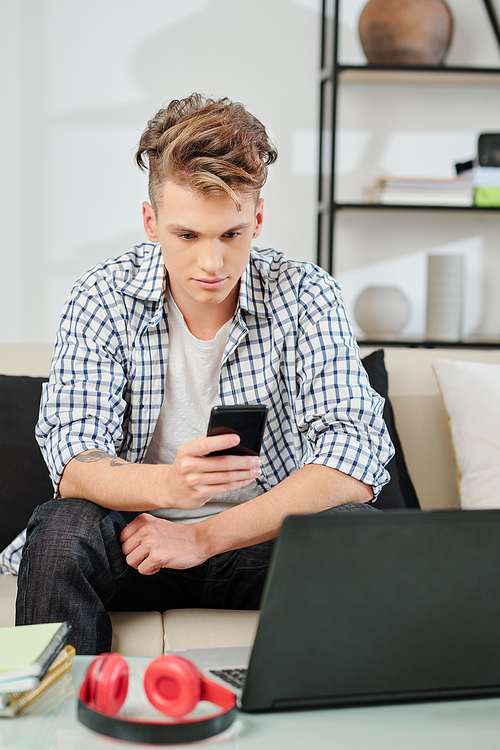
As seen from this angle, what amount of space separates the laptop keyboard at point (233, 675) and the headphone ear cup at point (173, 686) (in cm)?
8

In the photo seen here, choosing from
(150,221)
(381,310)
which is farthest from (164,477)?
(381,310)

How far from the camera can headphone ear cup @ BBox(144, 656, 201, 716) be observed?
1.96 ft

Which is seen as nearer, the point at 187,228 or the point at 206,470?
the point at 206,470

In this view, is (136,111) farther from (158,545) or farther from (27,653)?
(27,653)

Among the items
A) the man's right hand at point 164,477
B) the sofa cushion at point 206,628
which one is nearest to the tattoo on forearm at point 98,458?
the man's right hand at point 164,477

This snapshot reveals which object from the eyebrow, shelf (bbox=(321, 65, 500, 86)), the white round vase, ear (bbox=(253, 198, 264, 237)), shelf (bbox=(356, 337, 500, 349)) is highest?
shelf (bbox=(321, 65, 500, 86))

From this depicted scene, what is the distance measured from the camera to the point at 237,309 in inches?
51.9

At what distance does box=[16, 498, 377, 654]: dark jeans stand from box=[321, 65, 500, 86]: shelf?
1.60 metres

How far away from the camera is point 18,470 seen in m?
1.38

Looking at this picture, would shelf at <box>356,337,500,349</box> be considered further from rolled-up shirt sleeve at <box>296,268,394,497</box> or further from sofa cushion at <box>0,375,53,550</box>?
sofa cushion at <box>0,375,53,550</box>

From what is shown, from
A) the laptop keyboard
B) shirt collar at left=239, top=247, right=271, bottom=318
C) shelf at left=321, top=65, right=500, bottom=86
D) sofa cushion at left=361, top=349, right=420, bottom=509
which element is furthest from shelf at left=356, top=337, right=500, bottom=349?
the laptop keyboard

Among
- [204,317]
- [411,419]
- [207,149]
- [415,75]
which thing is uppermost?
[415,75]

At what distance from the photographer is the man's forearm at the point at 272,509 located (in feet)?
3.55

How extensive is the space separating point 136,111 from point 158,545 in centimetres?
173
